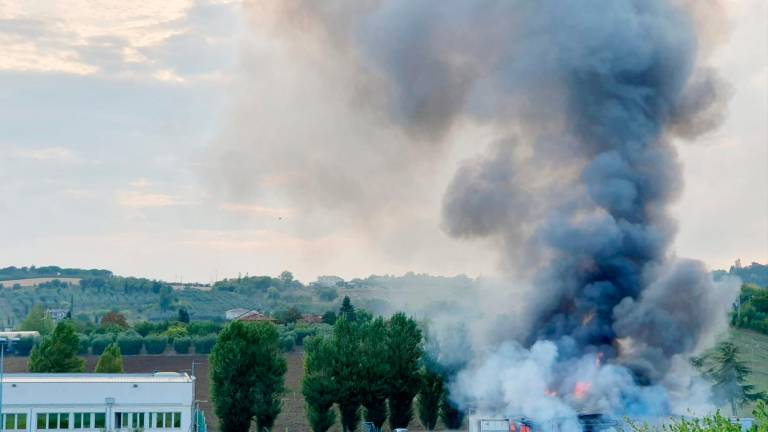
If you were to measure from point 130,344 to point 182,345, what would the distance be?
5750 mm

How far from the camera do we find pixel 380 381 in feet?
278

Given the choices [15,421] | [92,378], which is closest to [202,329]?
[92,378]

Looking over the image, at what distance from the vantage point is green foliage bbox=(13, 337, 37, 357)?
141363 millimetres

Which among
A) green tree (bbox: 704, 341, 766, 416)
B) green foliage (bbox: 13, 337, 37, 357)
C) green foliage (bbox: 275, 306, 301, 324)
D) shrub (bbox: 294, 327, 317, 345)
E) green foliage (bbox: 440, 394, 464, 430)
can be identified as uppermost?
green foliage (bbox: 275, 306, 301, 324)

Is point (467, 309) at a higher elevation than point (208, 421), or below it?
higher

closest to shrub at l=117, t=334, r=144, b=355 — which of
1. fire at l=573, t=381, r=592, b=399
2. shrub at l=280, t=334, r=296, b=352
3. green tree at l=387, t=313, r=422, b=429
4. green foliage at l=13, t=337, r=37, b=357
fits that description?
green foliage at l=13, t=337, r=37, b=357

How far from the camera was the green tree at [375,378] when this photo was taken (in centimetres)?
8425

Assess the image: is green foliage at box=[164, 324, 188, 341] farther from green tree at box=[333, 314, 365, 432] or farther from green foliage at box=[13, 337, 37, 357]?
green tree at box=[333, 314, 365, 432]

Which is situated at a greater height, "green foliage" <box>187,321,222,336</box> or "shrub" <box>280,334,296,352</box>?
"green foliage" <box>187,321,222,336</box>

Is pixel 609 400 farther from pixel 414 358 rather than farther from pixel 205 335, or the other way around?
pixel 205 335

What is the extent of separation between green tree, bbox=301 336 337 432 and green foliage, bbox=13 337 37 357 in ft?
212

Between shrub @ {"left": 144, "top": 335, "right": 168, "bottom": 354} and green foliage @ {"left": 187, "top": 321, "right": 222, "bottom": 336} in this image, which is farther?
green foliage @ {"left": 187, "top": 321, "right": 222, "bottom": 336}

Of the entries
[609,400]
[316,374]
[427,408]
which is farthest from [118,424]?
[609,400]

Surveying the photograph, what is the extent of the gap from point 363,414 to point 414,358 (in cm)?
507
